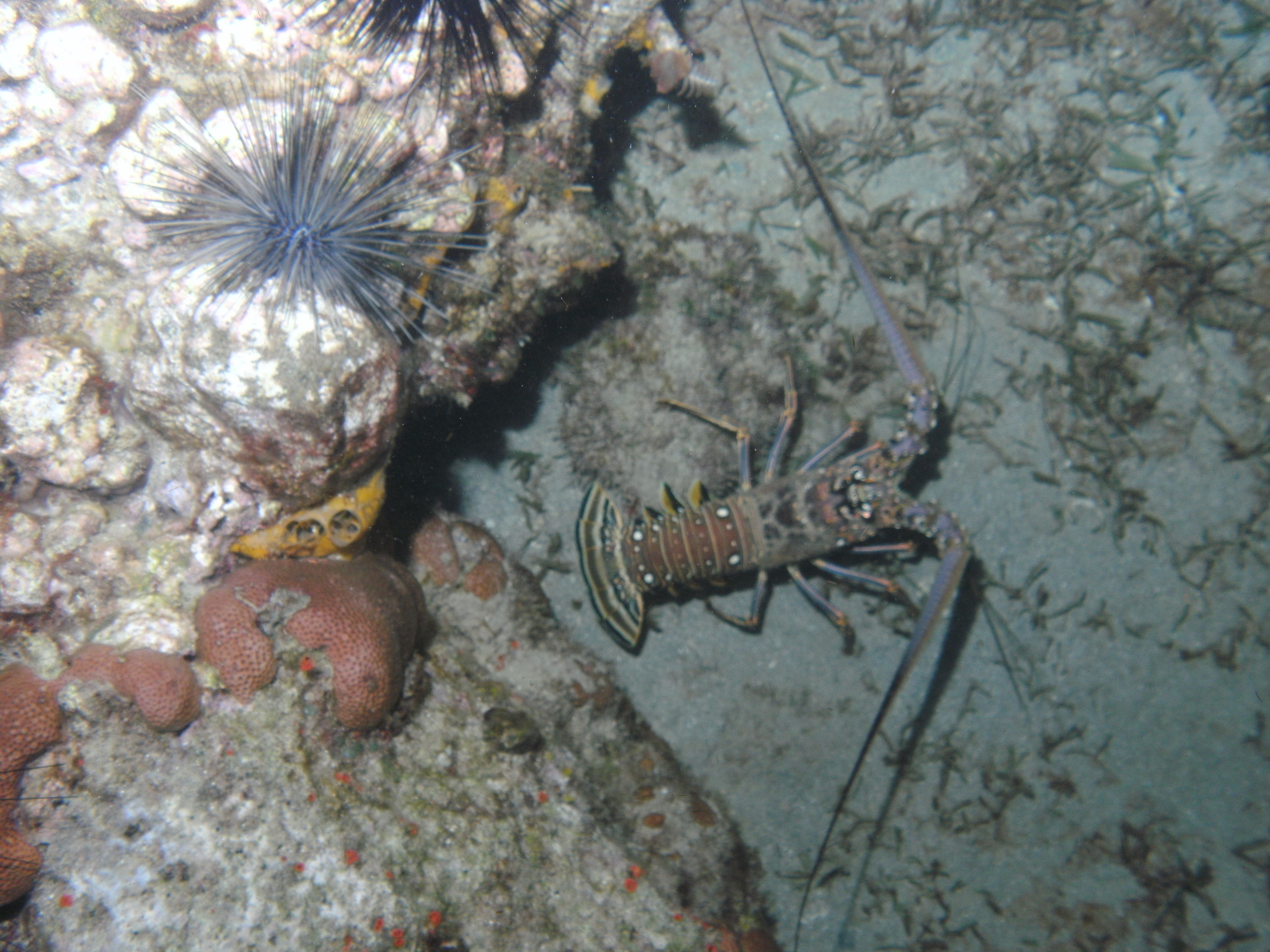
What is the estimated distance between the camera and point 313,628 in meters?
2.90

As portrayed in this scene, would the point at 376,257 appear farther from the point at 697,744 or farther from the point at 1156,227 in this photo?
the point at 1156,227

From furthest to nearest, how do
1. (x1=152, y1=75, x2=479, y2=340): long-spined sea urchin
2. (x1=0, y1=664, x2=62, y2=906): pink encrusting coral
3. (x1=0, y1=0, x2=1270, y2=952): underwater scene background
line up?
(x1=0, y1=0, x2=1270, y2=952): underwater scene background, (x1=152, y1=75, x2=479, y2=340): long-spined sea urchin, (x1=0, y1=664, x2=62, y2=906): pink encrusting coral

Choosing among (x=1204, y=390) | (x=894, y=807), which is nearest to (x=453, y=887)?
(x=894, y=807)

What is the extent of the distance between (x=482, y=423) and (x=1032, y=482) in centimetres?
430

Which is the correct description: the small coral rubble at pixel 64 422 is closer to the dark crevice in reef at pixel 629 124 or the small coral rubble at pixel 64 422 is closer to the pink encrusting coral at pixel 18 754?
the pink encrusting coral at pixel 18 754

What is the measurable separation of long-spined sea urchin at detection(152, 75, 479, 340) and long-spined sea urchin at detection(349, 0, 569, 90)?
0.36 metres

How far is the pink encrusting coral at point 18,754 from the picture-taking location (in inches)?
93.9

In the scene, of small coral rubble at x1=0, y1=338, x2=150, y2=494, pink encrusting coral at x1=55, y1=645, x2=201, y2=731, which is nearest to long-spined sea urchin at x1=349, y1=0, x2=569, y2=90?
small coral rubble at x1=0, y1=338, x2=150, y2=494

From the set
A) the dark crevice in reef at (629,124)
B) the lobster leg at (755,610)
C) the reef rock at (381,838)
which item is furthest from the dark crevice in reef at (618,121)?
the reef rock at (381,838)

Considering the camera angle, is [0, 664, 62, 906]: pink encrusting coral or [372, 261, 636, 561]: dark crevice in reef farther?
[372, 261, 636, 561]: dark crevice in reef

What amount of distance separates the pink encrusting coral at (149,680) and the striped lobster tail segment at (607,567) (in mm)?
2588

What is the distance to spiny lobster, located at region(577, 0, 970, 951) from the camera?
4.29 m

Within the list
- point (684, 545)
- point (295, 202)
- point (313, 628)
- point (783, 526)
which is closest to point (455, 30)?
point (295, 202)

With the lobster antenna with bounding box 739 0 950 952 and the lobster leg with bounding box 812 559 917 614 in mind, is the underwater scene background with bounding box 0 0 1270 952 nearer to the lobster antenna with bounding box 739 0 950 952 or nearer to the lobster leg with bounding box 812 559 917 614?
the lobster leg with bounding box 812 559 917 614
